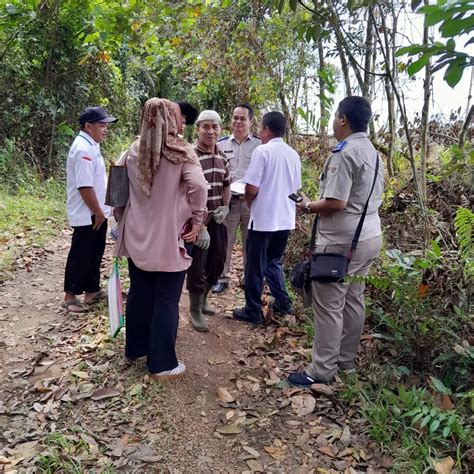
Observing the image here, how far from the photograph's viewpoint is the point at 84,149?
407 centimetres

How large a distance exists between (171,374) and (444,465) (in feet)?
6.15

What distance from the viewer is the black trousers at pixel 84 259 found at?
434 centimetres

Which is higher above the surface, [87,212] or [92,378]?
[87,212]

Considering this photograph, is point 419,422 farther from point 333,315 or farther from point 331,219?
point 331,219

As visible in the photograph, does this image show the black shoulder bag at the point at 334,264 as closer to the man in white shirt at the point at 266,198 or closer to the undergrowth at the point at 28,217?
the man in white shirt at the point at 266,198

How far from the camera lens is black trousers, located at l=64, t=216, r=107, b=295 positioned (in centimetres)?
434

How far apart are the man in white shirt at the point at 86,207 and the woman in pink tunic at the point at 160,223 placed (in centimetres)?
110

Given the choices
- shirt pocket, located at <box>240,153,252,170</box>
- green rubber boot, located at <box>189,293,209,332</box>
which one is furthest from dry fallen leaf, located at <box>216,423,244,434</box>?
shirt pocket, located at <box>240,153,252,170</box>

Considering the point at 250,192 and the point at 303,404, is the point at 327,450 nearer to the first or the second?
the point at 303,404

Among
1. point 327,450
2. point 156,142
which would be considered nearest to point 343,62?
point 156,142

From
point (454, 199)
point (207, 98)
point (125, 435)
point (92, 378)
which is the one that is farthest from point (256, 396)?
point (207, 98)

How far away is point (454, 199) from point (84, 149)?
4.00m

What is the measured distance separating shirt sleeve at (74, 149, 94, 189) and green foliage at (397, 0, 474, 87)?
3.08m

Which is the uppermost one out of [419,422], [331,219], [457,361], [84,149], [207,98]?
[207,98]
